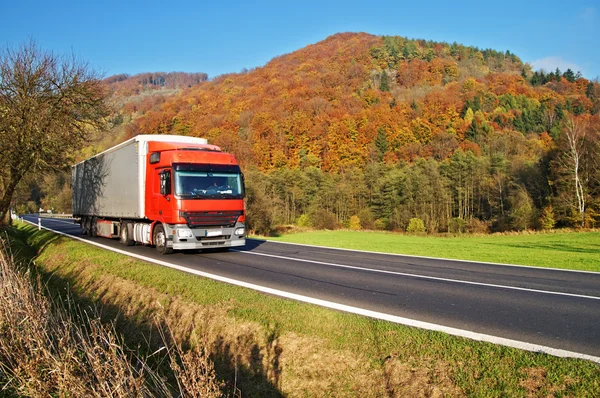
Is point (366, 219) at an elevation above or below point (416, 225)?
above

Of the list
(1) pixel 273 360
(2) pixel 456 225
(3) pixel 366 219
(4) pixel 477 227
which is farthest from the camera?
(3) pixel 366 219

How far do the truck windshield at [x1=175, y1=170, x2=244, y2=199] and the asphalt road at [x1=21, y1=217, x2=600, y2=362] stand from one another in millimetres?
1980

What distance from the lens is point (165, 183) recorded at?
13.0 meters

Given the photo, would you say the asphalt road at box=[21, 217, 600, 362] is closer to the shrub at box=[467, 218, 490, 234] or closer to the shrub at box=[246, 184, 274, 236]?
the shrub at box=[246, 184, 274, 236]

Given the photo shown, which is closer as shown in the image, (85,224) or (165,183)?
(165,183)

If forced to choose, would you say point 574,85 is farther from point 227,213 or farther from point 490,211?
point 227,213

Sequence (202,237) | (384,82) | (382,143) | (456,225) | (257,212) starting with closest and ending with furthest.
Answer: (202,237), (257,212), (456,225), (382,143), (384,82)

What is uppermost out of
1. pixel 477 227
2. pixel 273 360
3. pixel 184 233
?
pixel 184 233

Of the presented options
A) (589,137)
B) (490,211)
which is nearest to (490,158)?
(490,211)

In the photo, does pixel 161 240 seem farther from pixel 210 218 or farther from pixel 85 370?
pixel 85 370

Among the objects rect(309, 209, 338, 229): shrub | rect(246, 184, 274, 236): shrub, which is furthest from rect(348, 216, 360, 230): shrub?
rect(246, 184, 274, 236): shrub

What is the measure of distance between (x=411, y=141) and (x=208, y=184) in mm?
75375

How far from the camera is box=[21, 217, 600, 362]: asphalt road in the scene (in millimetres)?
5738

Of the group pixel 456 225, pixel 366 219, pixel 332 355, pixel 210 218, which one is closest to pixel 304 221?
pixel 366 219
